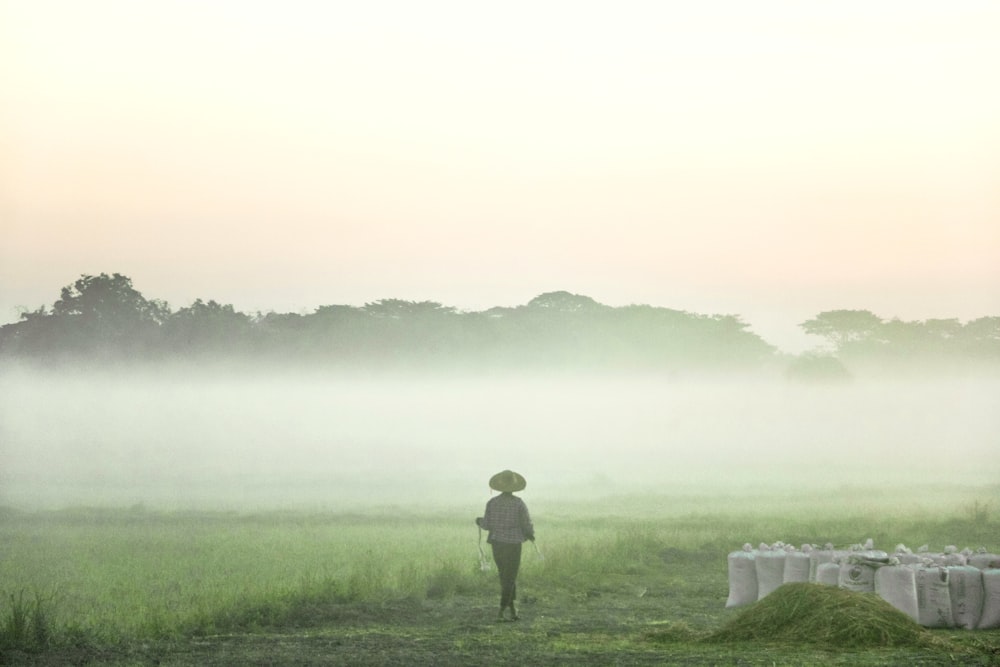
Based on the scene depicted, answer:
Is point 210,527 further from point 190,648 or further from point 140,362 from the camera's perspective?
point 140,362

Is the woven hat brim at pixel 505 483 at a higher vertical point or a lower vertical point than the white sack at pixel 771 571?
higher

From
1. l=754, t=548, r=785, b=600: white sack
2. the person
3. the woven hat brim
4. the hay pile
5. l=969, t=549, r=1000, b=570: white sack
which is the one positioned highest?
the woven hat brim

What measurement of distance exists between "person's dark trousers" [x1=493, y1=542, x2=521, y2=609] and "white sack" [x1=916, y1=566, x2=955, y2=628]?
5.26m

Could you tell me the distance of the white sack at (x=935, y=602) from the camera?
17281mm

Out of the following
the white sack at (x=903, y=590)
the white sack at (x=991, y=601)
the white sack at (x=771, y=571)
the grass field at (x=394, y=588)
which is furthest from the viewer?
the white sack at (x=771, y=571)

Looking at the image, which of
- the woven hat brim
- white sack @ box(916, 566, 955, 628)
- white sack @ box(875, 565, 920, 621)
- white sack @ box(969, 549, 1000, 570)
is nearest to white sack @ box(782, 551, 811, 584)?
white sack @ box(875, 565, 920, 621)

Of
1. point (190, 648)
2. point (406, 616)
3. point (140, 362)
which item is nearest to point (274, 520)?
point (406, 616)

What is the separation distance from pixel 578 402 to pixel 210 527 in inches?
2756

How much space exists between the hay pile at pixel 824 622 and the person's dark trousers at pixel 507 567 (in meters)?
3.47

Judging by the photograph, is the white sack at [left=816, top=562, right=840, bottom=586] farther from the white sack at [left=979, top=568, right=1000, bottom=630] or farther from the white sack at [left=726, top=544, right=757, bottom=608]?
the white sack at [left=979, top=568, right=1000, bottom=630]

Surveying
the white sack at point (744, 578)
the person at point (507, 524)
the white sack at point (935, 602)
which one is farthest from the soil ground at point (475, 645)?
the person at point (507, 524)

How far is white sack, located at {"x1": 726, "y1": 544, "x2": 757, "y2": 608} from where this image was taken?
19.6 meters

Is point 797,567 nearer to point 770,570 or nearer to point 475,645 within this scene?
point 770,570

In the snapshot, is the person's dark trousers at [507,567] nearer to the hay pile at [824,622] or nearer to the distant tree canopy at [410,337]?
the hay pile at [824,622]
